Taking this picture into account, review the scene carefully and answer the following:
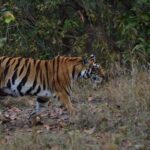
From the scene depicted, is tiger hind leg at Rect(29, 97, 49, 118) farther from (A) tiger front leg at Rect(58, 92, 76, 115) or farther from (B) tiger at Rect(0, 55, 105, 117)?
(A) tiger front leg at Rect(58, 92, 76, 115)

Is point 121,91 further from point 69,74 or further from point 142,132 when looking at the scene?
point 142,132

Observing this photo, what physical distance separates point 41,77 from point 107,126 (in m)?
1.64

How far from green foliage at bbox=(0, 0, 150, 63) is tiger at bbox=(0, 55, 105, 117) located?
3674 mm

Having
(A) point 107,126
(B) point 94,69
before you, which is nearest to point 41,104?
(B) point 94,69

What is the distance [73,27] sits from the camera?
43.0ft

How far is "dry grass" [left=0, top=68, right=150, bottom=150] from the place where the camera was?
6543 millimetres

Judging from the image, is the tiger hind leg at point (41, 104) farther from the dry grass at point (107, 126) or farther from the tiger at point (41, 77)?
the dry grass at point (107, 126)

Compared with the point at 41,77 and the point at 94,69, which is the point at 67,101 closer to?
the point at 41,77

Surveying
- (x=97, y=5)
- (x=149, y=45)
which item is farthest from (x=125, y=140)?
(x=97, y=5)

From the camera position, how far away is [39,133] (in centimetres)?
718

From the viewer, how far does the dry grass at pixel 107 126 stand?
6.54 m

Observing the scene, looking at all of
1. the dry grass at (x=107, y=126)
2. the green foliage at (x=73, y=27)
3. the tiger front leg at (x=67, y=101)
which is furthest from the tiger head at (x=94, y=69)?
the green foliage at (x=73, y=27)

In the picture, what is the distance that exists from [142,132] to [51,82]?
2.03 metres

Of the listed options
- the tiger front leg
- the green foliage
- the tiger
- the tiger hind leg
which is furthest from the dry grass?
the green foliage
